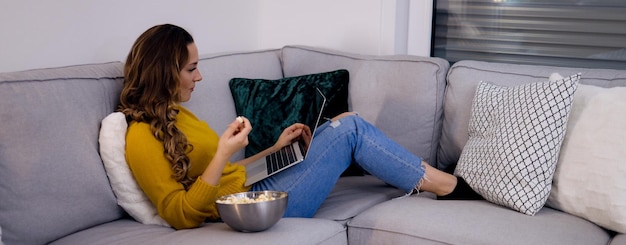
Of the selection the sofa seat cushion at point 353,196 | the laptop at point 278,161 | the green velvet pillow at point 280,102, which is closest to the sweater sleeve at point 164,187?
the laptop at point 278,161

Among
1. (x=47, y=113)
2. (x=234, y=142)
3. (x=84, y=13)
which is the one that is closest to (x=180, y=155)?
(x=234, y=142)

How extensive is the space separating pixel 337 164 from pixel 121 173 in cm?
67

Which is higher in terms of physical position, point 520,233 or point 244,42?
point 244,42

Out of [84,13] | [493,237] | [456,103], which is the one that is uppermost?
[84,13]

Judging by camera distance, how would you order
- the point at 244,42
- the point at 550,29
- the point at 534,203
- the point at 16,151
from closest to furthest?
the point at 16,151 < the point at 534,203 < the point at 550,29 < the point at 244,42

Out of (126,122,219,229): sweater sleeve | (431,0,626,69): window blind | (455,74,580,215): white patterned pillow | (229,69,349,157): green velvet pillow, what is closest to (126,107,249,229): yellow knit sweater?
(126,122,219,229): sweater sleeve

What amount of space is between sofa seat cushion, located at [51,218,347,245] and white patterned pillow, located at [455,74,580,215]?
0.52 metres

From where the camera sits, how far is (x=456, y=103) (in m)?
2.92

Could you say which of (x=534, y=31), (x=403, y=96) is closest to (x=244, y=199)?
(x=403, y=96)

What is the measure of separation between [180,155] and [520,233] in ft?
3.12

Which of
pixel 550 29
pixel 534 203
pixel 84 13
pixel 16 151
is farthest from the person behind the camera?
pixel 550 29

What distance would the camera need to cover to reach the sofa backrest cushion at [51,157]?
2123mm

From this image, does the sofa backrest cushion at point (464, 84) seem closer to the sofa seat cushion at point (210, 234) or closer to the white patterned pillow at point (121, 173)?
the sofa seat cushion at point (210, 234)

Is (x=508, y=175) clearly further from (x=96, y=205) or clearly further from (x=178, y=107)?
(x=96, y=205)
